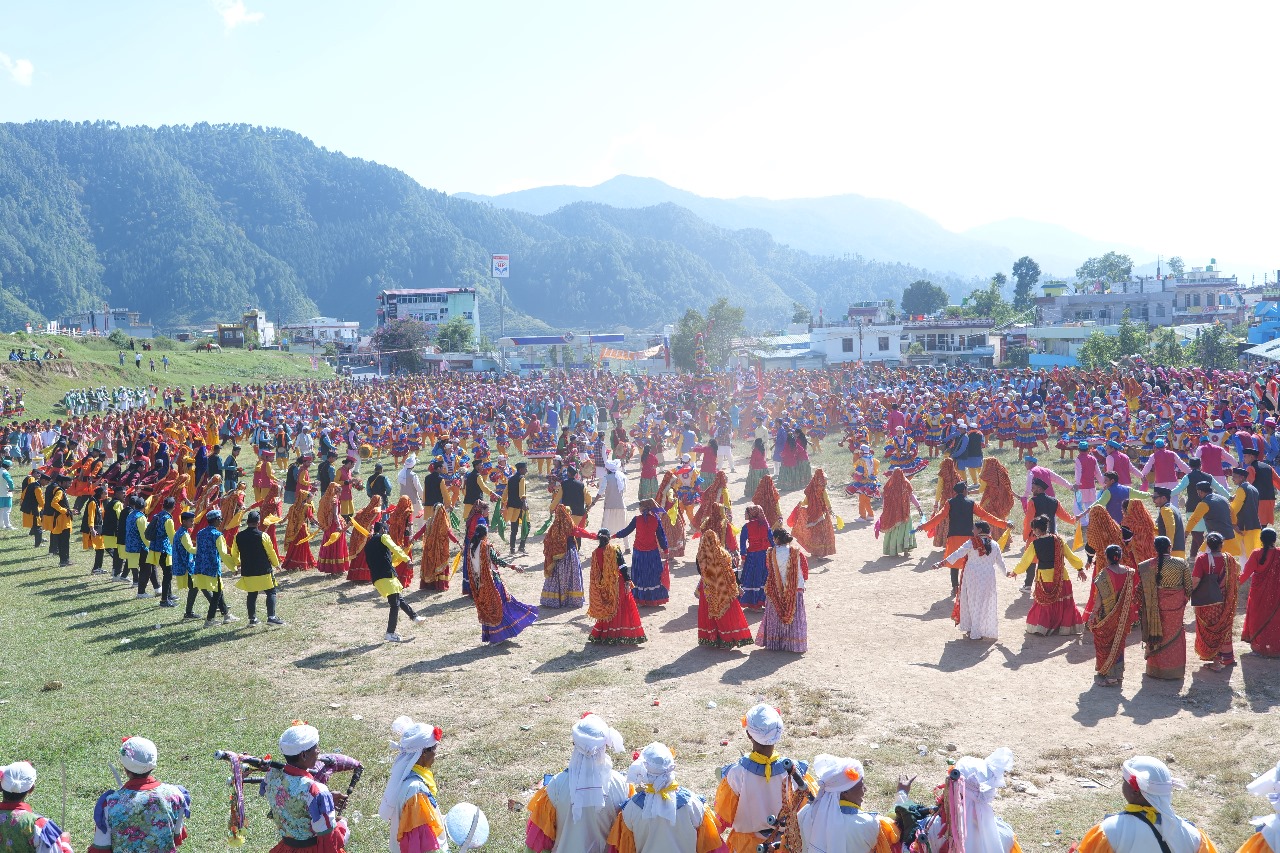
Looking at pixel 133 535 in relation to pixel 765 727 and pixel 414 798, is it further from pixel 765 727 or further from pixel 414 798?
pixel 765 727

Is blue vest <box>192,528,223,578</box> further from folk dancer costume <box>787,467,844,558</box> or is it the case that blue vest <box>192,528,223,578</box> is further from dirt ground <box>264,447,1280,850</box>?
folk dancer costume <box>787,467,844,558</box>

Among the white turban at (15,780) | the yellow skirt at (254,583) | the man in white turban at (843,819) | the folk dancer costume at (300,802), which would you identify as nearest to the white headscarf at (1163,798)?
the man in white turban at (843,819)

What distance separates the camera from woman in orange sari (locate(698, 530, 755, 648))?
10070mm

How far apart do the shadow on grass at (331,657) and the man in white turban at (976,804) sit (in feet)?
24.2

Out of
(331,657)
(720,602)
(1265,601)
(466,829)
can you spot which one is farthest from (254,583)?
(1265,601)

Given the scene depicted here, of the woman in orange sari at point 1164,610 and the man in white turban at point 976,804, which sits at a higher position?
the man in white turban at point 976,804

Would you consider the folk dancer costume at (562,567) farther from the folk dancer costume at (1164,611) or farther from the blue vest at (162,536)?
the folk dancer costume at (1164,611)

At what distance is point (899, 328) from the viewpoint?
71.1 metres

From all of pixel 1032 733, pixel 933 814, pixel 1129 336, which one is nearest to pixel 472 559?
pixel 1032 733

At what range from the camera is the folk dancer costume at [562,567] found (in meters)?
12.1

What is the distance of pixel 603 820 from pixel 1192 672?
262 inches

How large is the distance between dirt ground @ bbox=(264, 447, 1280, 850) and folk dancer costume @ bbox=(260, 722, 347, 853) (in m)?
1.80

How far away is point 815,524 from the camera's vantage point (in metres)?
14.7

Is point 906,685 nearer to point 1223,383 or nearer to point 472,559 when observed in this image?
→ point 472,559
